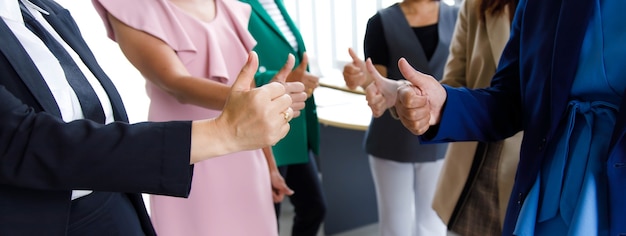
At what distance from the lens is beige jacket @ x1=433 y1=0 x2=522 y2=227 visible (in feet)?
4.78

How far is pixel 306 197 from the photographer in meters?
2.25

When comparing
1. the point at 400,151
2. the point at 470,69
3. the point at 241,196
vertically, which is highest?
the point at 470,69

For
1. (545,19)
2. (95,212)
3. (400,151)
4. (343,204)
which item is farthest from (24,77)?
(343,204)

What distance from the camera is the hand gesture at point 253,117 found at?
81 cm

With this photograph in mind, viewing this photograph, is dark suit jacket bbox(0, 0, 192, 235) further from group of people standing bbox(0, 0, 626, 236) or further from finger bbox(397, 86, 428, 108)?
finger bbox(397, 86, 428, 108)

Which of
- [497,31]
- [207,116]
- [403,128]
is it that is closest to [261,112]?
[207,116]

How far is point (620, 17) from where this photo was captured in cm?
90

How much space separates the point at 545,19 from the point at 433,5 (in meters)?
0.71

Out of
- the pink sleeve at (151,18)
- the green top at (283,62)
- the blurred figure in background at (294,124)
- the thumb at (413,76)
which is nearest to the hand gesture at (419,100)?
the thumb at (413,76)

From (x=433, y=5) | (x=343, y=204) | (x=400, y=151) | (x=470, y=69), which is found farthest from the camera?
(x=343, y=204)

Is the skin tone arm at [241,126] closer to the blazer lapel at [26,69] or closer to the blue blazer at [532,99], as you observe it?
the blazer lapel at [26,69]

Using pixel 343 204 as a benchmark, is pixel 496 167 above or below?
above

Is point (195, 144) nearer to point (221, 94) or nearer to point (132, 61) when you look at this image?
point (221, 94)

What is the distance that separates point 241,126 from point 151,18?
59 centimetres
